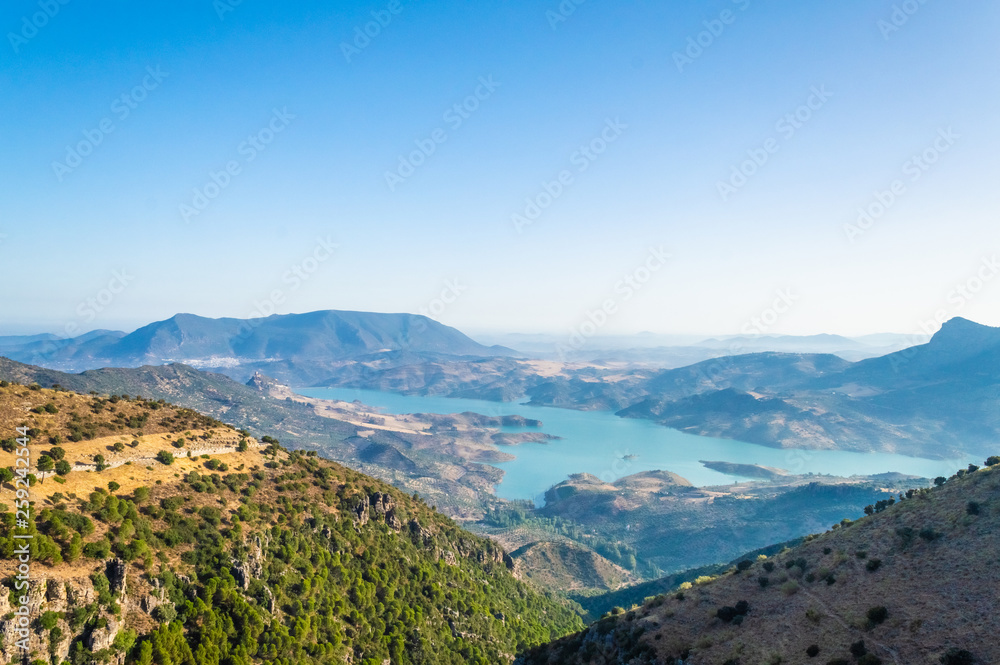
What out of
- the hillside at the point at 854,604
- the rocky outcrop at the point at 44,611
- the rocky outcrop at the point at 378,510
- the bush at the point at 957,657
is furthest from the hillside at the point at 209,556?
the bush at the point at 957,657

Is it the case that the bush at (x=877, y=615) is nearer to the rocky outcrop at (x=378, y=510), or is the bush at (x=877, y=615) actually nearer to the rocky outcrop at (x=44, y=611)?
the rocky outcrop at (x=44, y=611)

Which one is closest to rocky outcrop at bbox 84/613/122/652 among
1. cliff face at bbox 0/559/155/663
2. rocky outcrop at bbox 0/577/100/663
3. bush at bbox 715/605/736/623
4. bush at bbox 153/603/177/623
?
cliff face at bbox 0/559/155/663

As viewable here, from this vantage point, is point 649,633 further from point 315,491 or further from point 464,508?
point 464,508

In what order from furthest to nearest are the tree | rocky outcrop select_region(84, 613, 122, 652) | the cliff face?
the tree → rocky outcrop select_region(84, 613, 122, 652) → the cliff face

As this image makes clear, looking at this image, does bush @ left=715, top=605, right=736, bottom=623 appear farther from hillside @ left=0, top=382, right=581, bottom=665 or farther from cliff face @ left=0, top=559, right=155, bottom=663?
cliff face @ left=0, top=559, right=155, bottom=663

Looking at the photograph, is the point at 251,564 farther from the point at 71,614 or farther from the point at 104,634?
the point at 71,614

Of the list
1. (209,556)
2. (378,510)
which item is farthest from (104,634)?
(378,510)
